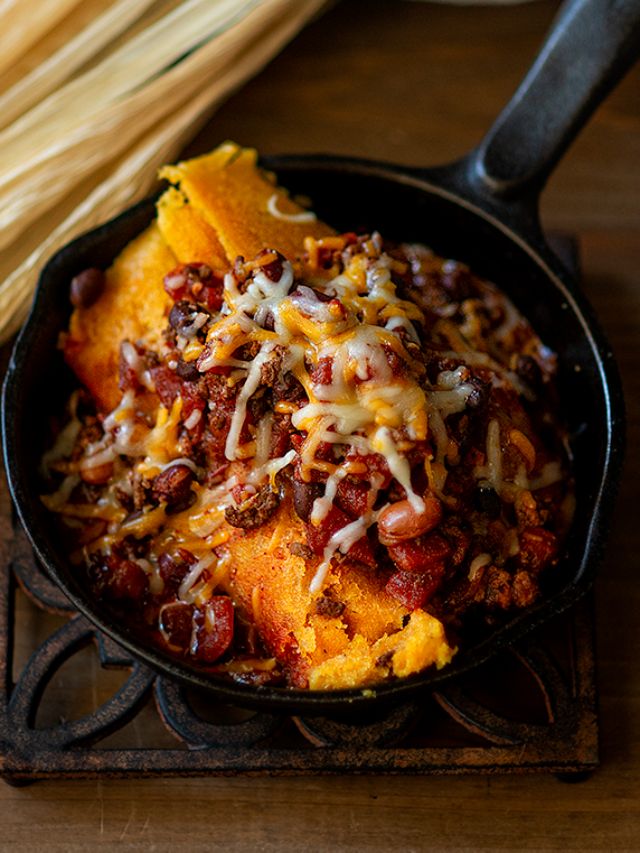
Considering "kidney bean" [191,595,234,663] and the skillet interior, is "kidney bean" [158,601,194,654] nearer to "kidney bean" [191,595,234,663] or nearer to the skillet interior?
"kidney bean" [191,595,234,663]

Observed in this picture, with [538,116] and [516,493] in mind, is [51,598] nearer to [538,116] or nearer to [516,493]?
[516,493]

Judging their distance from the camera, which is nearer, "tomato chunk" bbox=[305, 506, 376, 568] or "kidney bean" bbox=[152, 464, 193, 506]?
"tomato chunk" bbox=[305, 506, 376, 568]

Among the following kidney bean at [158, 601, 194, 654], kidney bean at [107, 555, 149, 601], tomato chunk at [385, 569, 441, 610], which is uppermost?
kidney bean at [107, 555, 149, 601]

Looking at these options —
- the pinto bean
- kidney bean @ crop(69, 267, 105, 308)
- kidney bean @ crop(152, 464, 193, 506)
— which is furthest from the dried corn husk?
the pinto bean

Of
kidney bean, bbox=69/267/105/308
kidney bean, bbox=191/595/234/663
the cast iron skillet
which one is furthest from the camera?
kidney bean, bbox=69/267/105/308

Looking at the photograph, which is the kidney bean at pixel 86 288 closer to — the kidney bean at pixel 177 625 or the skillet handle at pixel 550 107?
the kidney bean at pixel 177 625

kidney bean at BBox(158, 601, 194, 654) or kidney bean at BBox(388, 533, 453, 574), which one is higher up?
kidney bean at BBox(158, 601, 194, 654)

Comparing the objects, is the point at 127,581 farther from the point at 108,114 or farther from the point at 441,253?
the point at 108,114
